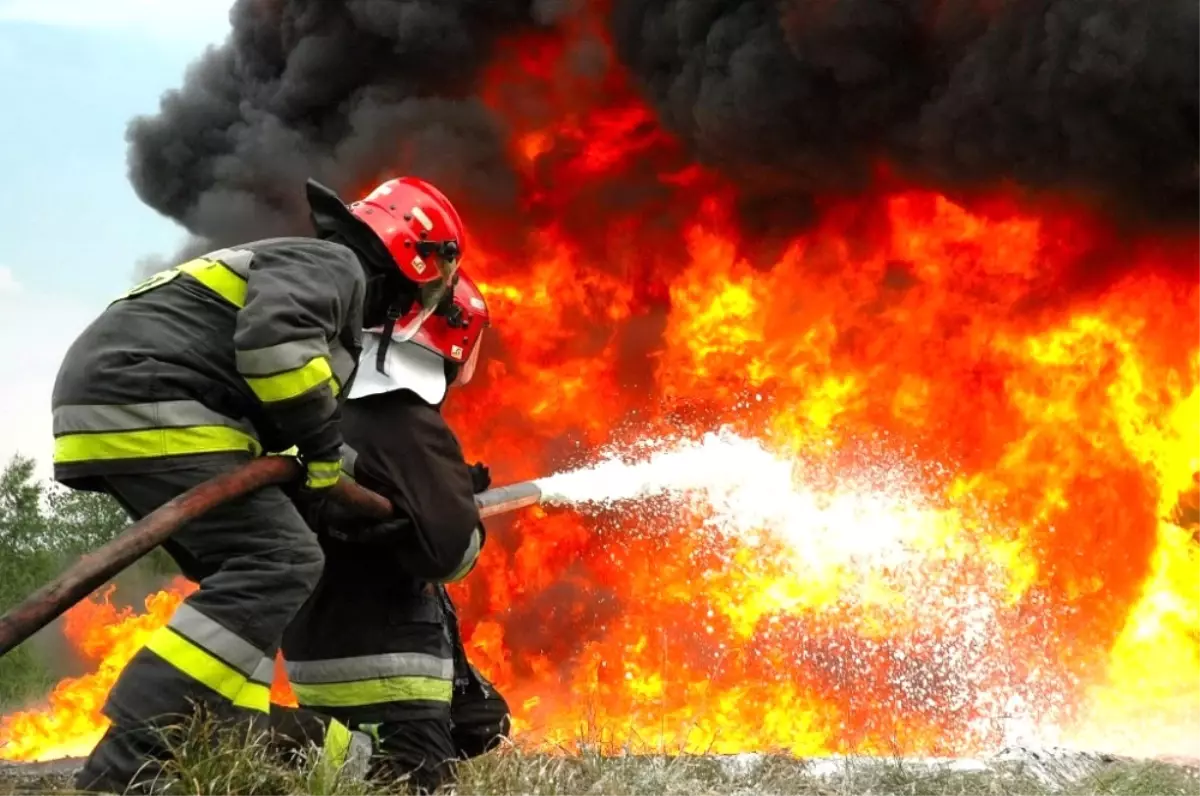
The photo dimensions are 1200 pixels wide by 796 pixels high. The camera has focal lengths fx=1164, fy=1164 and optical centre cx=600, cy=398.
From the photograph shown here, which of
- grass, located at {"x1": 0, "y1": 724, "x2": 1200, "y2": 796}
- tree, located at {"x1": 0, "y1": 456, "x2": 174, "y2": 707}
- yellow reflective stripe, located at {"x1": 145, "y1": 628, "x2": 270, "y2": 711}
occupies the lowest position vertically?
tree, located at {"x1": 0, "y1": 456, "x2": 174, "y2": 707}

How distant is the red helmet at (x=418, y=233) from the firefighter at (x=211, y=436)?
433 mm

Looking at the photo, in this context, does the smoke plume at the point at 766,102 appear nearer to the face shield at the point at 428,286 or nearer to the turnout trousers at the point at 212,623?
the face shield at the point at 428,286

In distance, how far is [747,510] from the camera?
30.5ft

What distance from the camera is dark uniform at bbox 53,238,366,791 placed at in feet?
9.94

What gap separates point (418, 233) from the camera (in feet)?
12.8

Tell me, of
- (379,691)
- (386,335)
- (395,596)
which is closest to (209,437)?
(386,335)

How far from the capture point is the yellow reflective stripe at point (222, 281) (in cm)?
331

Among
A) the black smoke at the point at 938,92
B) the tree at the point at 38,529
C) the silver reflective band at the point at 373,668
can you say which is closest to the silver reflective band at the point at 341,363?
the silver reflective band at the point at 373,668

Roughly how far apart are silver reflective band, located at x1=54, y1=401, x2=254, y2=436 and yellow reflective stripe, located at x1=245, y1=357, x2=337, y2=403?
0.21 meters

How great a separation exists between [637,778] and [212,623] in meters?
1.56

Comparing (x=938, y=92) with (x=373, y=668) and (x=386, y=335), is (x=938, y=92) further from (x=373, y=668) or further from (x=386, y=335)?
(x=373, y=668)

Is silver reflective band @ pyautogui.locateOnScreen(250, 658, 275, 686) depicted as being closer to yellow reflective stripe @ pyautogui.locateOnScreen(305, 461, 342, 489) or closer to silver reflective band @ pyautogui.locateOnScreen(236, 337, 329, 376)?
yellow reflective stripe @ pyautogui.locateOnScreen(305, 461, 342, 489)

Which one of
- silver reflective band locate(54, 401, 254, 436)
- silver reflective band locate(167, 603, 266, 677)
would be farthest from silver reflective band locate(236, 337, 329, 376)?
silver reflective band locate(167, 603, 266, 677)

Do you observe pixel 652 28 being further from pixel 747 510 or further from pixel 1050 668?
pixel 1050 668
